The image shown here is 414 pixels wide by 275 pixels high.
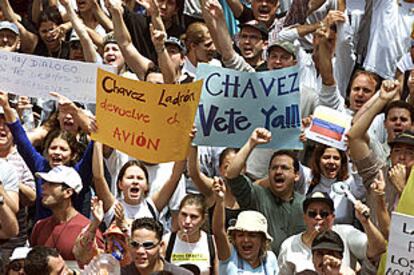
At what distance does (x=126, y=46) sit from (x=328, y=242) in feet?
11.6

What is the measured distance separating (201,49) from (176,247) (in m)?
3.25

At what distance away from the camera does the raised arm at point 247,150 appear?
11750mm

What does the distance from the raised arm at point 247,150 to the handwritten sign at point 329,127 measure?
0.80 metres

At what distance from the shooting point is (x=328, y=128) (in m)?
A: 12.6

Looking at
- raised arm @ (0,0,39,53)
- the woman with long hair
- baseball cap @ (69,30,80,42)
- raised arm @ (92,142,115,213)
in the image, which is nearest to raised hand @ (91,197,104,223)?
raised arm @ (92,142,115,213)

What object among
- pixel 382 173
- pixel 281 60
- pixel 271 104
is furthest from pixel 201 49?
pixel 382 173

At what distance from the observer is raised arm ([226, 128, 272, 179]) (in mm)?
11750

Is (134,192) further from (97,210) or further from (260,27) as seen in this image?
(260,27)

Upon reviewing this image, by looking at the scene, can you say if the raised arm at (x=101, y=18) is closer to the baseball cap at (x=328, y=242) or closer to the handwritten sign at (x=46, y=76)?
the handwritten sign at (x=46, y=76)

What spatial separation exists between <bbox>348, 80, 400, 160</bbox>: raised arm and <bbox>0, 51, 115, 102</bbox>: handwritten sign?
6.59ft

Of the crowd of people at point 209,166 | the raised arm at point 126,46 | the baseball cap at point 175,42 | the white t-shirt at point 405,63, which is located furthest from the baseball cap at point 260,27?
the white t-shirt at point 405,63

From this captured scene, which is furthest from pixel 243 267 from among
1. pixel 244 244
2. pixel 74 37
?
pixel 74 37

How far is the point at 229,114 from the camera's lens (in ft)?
40.3

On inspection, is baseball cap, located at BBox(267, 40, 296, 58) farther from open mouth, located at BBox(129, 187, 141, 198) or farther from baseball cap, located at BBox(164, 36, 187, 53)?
open mouth, located at BBox(129, 187, 141, 198)
